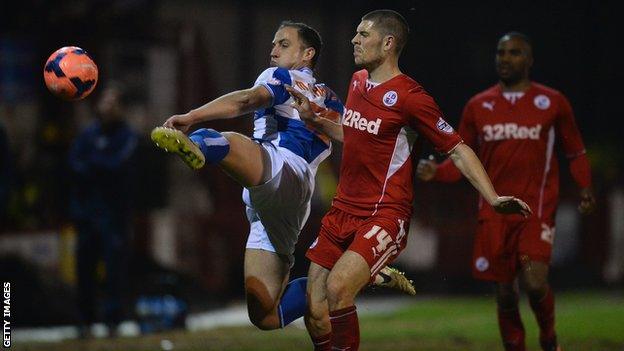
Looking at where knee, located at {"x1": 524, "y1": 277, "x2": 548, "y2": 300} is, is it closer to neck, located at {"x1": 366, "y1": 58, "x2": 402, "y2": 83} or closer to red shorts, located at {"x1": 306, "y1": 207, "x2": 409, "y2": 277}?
red shorts, located at {"x1": 306, "y1": 207, "x2": 409, "y2": 277}

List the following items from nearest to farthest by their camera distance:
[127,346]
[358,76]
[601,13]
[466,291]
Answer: [358,76] → [127,346] → [466,291] → [601,13]

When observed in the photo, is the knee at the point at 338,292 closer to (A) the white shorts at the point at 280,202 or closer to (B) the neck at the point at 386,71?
(A) the white shorts at the point at 280,202

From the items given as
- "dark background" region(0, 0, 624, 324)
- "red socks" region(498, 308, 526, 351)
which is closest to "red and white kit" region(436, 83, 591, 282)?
"red socks" region(498, 308, 526, 351)

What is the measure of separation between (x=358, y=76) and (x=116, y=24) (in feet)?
36.1

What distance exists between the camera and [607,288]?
1714 centimetres

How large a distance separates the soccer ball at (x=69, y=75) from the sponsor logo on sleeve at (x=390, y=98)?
6.06ft

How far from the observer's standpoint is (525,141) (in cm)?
826

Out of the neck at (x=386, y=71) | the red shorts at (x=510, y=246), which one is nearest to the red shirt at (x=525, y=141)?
the red shorts at (x=510, y=246)

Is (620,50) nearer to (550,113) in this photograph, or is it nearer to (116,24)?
(116,24)

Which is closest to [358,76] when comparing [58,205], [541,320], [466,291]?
[541,320]

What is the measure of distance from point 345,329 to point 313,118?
4.35 ft

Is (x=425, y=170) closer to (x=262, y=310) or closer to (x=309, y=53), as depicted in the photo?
(x=309, y=53)

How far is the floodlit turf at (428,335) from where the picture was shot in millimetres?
9727

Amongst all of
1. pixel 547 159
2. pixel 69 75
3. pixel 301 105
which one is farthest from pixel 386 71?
pixel 547 159
